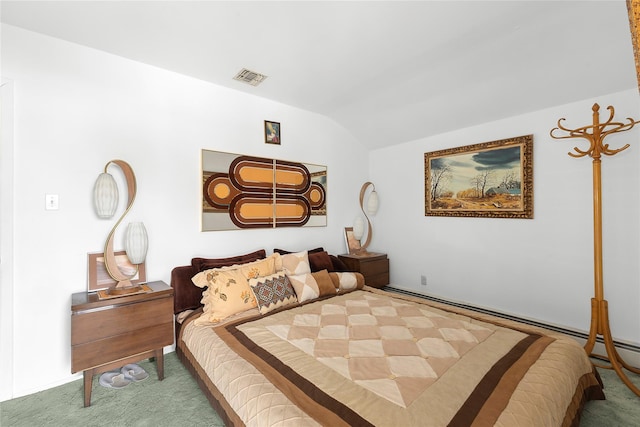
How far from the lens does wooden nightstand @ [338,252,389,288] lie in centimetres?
376

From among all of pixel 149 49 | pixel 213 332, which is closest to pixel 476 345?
pixel 213 332

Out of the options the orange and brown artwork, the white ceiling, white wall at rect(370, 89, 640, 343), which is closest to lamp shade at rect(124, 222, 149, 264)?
the orange and brown artwork

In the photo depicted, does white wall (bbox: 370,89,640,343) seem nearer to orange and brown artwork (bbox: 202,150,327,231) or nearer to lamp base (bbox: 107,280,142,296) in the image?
orange and brown artwork (bbox: 202,150,327,231)

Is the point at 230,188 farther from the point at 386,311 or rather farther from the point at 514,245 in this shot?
the point at 514,245

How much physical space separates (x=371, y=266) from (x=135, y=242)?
8.92ft

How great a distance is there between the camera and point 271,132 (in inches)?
132

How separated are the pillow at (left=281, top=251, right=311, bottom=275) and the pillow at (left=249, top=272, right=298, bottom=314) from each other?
30cm

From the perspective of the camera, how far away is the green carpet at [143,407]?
5.76 feet

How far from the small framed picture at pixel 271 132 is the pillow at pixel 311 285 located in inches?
63.1

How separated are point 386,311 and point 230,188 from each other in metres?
1.95

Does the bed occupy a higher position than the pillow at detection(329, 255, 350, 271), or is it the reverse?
the pillow at detection(329, 255, 350, 271)

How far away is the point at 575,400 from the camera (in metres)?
1.52

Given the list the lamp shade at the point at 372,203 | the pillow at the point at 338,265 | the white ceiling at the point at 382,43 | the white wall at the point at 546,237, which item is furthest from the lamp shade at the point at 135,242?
the white wall at the point at 546,237

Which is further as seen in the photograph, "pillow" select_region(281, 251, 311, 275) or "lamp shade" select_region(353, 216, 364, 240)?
"lamp shade" select_region(353, 216, 364, 240)
